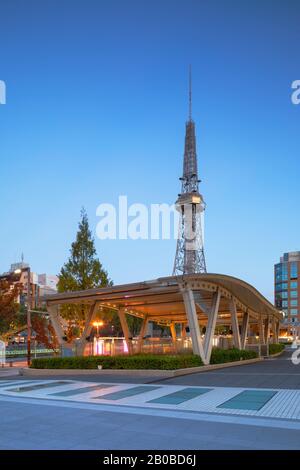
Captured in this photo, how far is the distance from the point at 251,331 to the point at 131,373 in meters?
61.4

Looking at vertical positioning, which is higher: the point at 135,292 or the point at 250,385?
the point at 135,292

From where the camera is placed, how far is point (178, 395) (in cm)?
1655

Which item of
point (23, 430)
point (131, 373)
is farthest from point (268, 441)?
point (131, 373)

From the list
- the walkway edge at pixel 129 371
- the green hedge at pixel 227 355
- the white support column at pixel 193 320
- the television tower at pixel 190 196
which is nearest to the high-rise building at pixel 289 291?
the television tower at pixel 190 196

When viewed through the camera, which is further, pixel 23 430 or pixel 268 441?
pixel 23 430

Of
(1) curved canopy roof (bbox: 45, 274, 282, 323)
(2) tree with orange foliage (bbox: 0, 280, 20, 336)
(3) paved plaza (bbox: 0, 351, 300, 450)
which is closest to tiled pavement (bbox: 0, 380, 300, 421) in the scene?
(3) paved plaza (bbox: 0, 351, 300, 450)

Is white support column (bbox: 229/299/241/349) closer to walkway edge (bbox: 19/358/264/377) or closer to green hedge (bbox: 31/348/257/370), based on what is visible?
green hedge (bbox: 31/348/257/370)

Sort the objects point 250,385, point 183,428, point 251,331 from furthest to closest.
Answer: point 251,331 < point 250,385 < point 183,428

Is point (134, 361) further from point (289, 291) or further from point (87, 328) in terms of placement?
point (289, 291)

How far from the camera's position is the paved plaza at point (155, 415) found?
31.3 ft

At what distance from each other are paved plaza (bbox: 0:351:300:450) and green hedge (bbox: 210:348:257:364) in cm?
815

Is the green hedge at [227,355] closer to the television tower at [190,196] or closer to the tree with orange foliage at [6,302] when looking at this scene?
the tree with orange foliage at [6,302]
